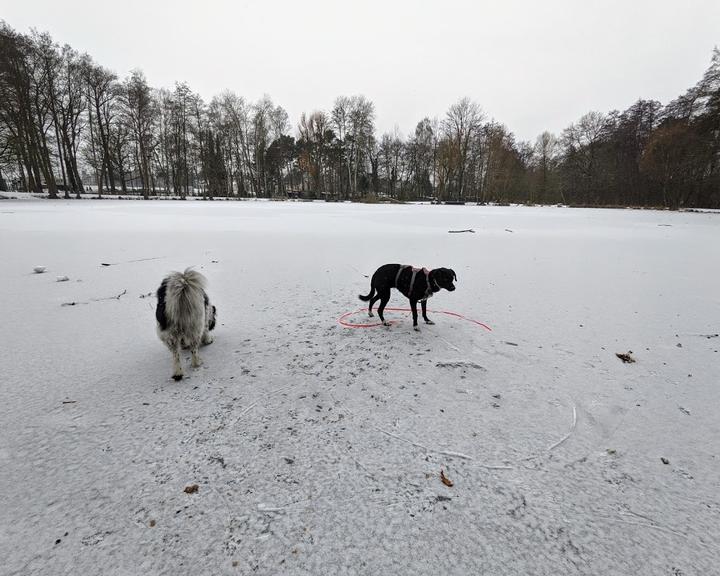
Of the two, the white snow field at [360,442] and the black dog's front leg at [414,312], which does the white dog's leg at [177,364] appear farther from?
the black dog's front leg at [414,312]

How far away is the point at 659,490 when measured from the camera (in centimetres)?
166

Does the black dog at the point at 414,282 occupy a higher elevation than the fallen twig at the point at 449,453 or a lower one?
higher

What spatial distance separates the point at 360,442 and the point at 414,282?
7.20 feet

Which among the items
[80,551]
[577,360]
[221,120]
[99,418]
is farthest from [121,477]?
[221,120]

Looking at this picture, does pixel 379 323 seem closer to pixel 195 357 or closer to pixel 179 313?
pixel 195 357

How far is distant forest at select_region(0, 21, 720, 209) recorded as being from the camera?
27.7 metres

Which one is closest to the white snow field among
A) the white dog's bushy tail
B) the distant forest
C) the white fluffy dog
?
the white fluffy dog

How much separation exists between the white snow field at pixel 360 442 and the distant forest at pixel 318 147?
3640 cm

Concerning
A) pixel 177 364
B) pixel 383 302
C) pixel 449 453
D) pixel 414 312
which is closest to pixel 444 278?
pixel 414 312

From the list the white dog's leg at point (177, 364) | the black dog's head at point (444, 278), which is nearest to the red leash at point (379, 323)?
the black dog's head at point (444, 278)

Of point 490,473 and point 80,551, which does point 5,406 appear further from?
point 490,473

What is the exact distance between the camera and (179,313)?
8.64ft

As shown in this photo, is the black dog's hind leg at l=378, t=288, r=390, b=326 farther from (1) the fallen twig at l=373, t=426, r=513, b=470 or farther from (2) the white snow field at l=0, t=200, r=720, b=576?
(1) the fallen twig at l=373, t=426, r=513, b=470

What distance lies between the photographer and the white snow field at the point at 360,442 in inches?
53.3
